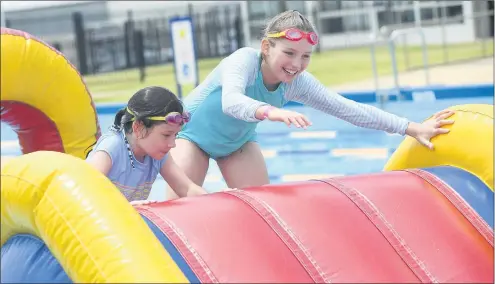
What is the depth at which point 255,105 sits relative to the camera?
272 cm

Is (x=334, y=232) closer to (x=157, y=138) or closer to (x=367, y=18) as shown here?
(x=157, y=138)

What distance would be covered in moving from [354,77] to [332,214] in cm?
970

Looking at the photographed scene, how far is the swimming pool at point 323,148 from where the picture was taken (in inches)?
263

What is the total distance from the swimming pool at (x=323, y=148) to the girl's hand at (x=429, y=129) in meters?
3.25

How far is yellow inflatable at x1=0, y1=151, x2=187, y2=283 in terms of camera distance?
1.81m

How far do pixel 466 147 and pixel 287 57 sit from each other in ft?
2.19

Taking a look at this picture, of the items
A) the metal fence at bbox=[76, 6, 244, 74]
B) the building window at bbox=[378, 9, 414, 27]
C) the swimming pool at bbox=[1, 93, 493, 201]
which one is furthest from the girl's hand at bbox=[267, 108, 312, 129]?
the metal fence at bbox=[76, 6, 244, 74]

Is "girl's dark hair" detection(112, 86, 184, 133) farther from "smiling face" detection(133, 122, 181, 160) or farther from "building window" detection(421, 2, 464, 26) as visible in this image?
"building window" detection(421, 2, 464, 26)

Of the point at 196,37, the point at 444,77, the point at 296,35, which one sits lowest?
the point at 444,77

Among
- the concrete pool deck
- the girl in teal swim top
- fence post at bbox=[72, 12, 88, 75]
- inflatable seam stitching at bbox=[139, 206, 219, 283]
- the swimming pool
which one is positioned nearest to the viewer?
inflatable seam stitching at bbox=[139, 206, 219, 283]

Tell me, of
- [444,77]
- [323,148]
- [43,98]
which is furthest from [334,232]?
[444,77]

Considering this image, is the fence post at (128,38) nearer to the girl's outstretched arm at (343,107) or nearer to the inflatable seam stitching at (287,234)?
the girl's outstretched arm at (343,107)

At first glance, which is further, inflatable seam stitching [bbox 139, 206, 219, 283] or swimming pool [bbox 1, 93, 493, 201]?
swimming pool [bbox 1, 93, 493, 201]

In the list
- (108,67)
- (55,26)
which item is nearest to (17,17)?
(55,26)
